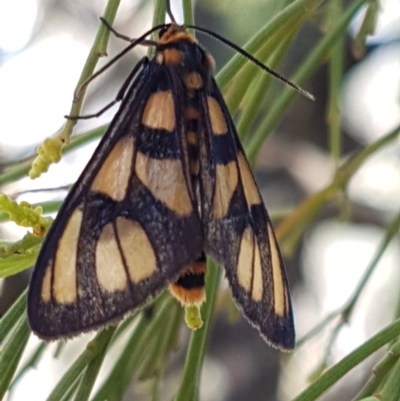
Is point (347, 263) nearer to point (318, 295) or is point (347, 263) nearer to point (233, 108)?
point (318, 295)

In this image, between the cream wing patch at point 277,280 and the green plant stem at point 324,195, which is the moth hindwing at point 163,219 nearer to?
the cream wing patch at point 277,280

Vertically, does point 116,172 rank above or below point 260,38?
below

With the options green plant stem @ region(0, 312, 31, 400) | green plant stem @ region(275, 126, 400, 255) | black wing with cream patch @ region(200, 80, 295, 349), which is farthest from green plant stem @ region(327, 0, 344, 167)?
green plant stem @ region(0, 312, 31, 400)

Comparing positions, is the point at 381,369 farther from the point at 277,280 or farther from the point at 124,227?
the point at 124,227

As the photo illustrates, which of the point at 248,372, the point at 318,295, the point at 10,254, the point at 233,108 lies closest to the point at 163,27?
the point at 233,108

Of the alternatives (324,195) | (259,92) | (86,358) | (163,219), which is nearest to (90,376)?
(86,358)

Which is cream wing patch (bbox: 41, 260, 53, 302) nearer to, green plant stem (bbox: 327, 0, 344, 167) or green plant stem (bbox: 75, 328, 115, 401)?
green plant stem (bbox: 75, 328, 115, 401)
